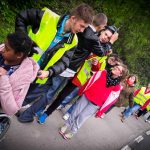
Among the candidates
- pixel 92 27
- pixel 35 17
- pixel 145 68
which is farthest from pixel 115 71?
pixel 145 68

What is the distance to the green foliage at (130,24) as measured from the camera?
12.1 meters

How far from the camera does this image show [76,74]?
6516 mm

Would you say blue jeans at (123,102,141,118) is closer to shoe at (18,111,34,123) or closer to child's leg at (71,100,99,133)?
child's leg at (71,100,99,133)

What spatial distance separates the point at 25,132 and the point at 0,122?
1381 mm

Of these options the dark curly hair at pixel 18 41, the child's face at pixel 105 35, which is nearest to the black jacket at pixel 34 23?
the dark curly hair at pixel 18 41

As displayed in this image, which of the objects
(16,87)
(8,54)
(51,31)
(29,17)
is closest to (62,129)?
(51,31)

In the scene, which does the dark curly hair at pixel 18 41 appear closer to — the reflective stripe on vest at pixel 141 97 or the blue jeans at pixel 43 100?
the blue jeans at pixel 43 100

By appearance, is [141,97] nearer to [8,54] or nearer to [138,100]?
[138,100]

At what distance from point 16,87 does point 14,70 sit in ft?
0.68

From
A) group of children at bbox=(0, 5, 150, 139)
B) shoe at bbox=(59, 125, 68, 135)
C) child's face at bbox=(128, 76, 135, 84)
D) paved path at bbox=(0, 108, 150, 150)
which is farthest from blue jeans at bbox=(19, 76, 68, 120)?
child's face at bbox=(128, 76, 135, 84)

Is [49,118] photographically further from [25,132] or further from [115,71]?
[115,71]

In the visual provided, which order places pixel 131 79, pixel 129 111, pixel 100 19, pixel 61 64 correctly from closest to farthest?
pixel 61 64, pixel 100 19, pixel 131 79, pixel 129 111

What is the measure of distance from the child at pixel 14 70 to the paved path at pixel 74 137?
1648mm

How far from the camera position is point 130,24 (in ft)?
45.7
